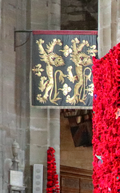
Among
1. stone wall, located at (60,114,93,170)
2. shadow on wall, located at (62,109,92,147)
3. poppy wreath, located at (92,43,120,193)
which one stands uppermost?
poppy wreath, located at (92,43,120,193)

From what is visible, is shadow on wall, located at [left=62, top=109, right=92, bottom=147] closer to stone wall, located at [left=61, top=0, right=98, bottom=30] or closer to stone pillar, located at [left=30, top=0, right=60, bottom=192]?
stone wall, located at [left=61, top=0, right=98, bottom=30]

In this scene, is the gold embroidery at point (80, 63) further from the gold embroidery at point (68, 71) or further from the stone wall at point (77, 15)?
the stone wall at point (77, 15)

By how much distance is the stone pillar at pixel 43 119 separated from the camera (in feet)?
52.5

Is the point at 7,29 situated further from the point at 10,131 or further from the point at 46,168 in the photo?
the point at 46,168

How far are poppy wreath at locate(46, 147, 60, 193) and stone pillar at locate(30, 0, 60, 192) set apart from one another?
0.14 metres

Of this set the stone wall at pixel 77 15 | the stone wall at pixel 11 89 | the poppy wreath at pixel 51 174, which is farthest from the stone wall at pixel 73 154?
the stone wall at pixel 11 89

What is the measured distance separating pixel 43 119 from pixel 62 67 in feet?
6.07

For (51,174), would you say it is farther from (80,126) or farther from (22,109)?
(80,126)

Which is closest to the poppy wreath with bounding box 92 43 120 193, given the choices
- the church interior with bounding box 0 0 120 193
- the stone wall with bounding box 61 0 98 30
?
the church interior with bounding box 0 0 120 193

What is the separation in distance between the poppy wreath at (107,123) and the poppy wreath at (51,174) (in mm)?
6391

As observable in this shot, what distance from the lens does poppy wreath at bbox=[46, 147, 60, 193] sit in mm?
15641

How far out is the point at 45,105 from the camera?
1480 cm

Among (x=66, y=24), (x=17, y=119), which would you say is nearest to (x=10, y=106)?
(x=17, y=119)

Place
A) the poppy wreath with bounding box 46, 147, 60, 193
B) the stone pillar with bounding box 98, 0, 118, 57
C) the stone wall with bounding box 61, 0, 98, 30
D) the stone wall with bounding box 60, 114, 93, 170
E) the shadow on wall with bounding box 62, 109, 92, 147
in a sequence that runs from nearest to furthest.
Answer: the stone pillar with bounding box 98, 0, 118, 57 → the poppy wreath with bounding box 46, 147, 60, 193 → the stone wall with bounding box 61, 0, 98, 30 → the stone wall with bounding box 60, 114, 93, 170 → the shadow on wall with bounding box 62, 109, 92, 147
